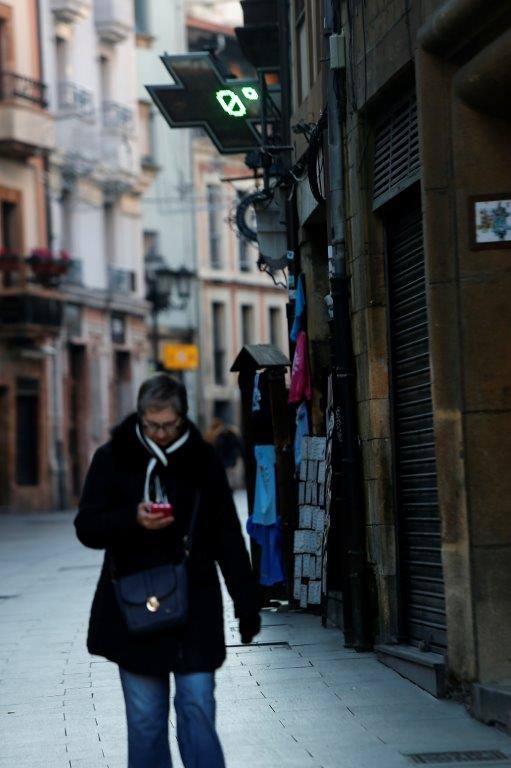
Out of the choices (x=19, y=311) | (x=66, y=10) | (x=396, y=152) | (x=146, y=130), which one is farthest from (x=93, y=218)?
(x=396, y=152)

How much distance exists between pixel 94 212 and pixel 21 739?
41.4 m

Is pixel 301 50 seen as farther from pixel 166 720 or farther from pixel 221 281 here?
pixel 221 281

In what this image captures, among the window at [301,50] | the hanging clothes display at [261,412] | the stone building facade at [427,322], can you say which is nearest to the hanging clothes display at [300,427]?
the stone building facade at [427,322]

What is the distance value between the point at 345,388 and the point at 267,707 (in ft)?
9.74

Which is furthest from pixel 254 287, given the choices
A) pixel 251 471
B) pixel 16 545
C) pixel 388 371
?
pixel 388 371

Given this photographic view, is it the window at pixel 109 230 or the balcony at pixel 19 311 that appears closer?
the balcony at pixel 19 311

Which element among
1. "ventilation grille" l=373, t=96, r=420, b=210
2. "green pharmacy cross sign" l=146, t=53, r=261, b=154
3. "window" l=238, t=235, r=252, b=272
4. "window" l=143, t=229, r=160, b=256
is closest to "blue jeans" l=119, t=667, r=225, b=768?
"ventilation grille" l=373, t=96, r=420, b=210

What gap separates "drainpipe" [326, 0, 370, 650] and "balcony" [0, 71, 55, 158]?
1238 inches

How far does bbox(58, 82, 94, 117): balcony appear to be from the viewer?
A: 4769 centimetres

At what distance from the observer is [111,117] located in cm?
5075

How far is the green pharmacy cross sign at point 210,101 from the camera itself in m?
18.9

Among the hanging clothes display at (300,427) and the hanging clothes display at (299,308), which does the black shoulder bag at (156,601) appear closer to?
the hanging clothes display at (300,427)

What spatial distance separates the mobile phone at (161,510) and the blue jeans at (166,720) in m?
0.57

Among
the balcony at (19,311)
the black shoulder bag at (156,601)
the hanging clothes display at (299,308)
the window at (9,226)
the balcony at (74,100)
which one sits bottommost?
the black shoulder bag at (156,601)
